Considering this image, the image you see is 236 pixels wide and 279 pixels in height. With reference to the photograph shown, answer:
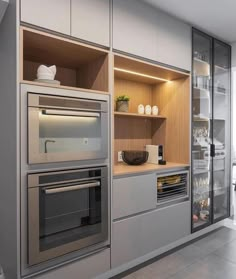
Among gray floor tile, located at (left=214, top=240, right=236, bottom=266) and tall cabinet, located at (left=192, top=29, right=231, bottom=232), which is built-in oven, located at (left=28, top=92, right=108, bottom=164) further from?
gray floor tile, located at (left=214, top=240, right=236, bottom=266)

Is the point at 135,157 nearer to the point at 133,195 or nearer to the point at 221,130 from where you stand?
the point at 133,195

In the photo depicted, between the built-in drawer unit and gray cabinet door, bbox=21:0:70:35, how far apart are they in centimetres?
170

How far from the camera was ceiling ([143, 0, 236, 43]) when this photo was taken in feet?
7.78

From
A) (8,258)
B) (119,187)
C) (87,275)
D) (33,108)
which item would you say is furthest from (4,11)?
(87,275)

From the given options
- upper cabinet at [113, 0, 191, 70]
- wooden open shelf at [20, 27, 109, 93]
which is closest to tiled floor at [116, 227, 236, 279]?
wooden open shelf at [20, 27, 109, 93]

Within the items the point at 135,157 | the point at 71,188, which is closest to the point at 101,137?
the point at 71,188

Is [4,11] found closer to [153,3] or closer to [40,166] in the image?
[40,166]

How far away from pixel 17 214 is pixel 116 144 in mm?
1491

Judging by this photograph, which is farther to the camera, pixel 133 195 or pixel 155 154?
pixel 155 154

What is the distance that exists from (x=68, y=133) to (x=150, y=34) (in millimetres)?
1364

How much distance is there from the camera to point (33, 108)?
164cm

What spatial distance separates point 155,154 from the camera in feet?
9.45

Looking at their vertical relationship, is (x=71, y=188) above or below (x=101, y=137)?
below

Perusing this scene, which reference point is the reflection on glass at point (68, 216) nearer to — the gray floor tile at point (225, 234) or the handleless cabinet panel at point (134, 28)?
the handleless cabinet panel at point (134, 28)
